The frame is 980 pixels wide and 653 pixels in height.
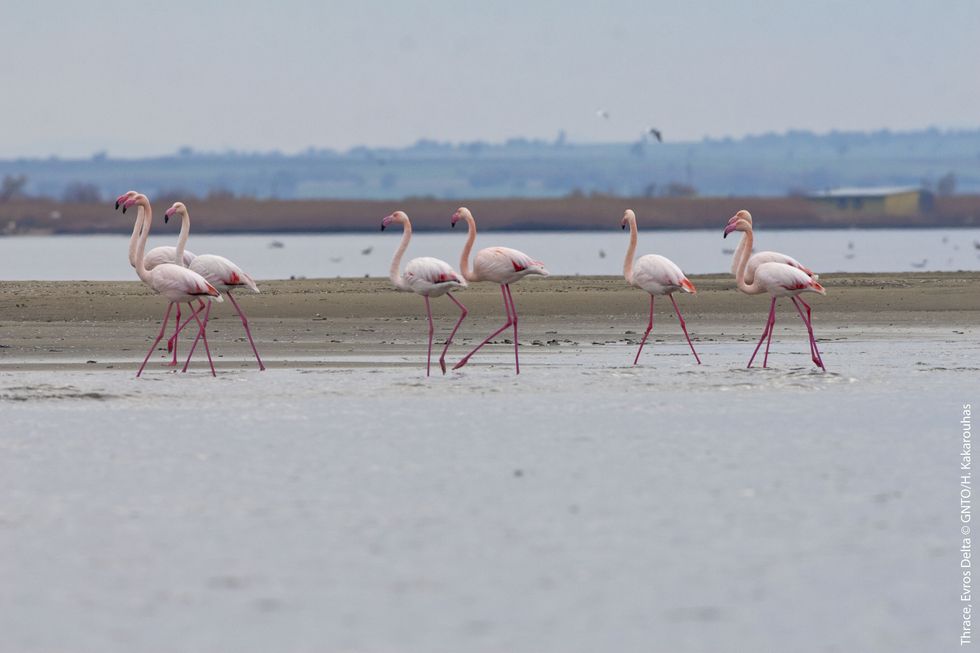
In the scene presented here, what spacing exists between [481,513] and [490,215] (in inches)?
4540

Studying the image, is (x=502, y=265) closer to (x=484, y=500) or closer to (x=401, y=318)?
(x=401, y=318)

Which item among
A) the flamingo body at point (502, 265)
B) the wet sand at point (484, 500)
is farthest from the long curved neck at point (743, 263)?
the flamingo body at point (502, 265)

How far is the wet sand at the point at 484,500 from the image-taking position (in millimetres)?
7750

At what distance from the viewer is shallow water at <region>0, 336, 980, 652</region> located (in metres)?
7.72

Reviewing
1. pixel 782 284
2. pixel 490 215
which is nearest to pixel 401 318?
pixel 782 284

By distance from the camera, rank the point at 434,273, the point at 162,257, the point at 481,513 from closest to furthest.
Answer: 1. the point at 481,513
2. the point at 434,273
3. the point at 162,257

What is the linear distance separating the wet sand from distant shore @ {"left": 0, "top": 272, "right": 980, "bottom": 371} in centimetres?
35

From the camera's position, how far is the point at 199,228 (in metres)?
120

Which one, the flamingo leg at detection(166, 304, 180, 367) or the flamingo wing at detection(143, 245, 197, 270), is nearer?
the flamingo leg at detection(166, 304, 180, 367)

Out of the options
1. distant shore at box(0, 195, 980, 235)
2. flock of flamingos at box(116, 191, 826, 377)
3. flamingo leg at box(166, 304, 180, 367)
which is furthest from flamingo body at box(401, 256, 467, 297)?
distant shore at box(0, 195, 980, 235)

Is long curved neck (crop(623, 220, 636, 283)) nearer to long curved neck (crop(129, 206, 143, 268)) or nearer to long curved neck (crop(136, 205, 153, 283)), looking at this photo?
long curved neck (crop(136, 205, 153, 283))

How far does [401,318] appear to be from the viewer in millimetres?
24547

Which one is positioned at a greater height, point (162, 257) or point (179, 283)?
point (162, 257)

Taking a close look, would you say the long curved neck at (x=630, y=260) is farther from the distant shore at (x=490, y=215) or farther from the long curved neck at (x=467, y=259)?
the distant shore at (x=490, y=215)
